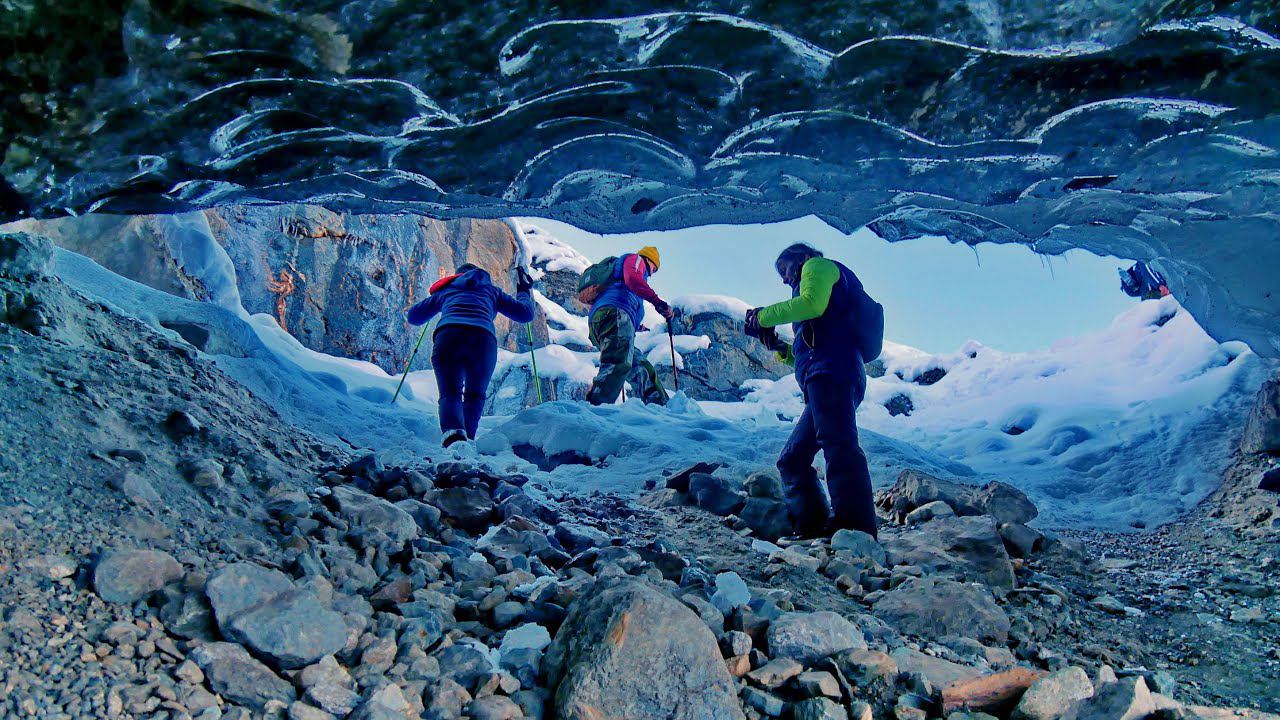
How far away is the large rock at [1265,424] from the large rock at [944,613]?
370 cm

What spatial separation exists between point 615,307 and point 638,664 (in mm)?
5393

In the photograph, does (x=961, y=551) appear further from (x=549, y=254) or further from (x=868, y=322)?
(x=549, y=254)

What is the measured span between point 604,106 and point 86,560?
1853 mm

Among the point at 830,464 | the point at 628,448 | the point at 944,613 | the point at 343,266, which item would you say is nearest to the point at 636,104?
the point at 944,613

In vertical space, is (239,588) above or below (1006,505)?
below

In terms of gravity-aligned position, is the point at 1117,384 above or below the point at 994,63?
above

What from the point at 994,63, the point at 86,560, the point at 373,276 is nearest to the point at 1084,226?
the point at 994,63

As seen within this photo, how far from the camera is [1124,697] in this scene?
131 cm

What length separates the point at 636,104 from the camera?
2.21 m

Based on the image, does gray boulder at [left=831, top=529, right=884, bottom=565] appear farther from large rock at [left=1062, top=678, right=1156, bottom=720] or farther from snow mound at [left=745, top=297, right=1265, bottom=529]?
snow mound at [left=745, top=297, right=1265, bottom=529]

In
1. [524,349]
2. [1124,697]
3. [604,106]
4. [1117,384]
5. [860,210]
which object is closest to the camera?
[1124,697]

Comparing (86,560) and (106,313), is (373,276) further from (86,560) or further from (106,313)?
(86,560)

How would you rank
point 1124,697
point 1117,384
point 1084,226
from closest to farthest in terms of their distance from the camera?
point 1124,697, point 1084,226, point 1117,384

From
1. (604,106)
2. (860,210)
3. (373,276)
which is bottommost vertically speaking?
(604,106)
